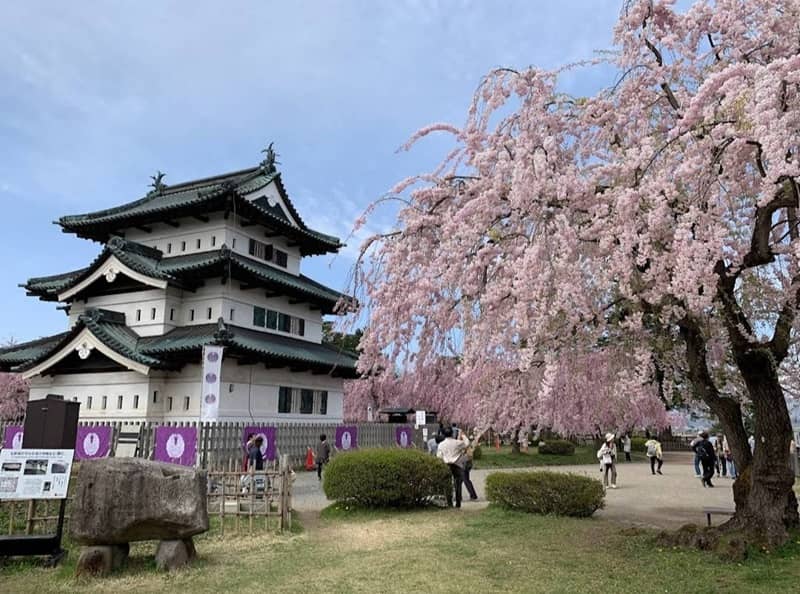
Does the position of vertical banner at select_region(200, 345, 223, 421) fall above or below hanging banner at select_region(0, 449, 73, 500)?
above

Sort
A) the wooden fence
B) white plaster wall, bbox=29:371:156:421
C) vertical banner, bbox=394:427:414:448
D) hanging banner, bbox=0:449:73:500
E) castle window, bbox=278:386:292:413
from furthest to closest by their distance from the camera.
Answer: vertical banner, bbox=394:427:414:448, castle window, bbox=278:386:292:413, white plaster wall, bbox=29:371:156:421, the wooden fence, hanging banner, bbox=0:449:73:500

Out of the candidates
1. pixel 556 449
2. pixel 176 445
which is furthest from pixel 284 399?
pixel 556 449

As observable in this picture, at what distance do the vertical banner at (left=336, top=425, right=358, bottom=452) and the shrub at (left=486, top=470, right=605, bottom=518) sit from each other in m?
12.8

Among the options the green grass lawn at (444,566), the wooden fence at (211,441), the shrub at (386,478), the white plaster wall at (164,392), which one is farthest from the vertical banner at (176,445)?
the green grass lawn at (444,566)

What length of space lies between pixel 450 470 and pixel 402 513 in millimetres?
1499

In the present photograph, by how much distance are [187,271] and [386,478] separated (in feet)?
43.9

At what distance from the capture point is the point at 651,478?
74.1 feet

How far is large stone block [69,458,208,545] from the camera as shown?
24.7ft

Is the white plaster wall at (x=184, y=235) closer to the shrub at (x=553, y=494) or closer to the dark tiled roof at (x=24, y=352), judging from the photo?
the dark tiled roof at (x=24, y=352)

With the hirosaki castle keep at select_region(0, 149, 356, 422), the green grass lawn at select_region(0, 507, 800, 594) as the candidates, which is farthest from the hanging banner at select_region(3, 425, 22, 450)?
the green grass lawn at select_region(0, 507, 800, 594)

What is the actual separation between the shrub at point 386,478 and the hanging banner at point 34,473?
5.51 meters

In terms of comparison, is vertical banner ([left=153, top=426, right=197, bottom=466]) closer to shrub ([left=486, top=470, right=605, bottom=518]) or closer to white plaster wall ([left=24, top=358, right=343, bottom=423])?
white plaster wall ([left=24, top=358, right=343, bottom=423])

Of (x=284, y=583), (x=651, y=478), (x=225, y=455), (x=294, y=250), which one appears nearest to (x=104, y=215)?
(x=294, y=250)

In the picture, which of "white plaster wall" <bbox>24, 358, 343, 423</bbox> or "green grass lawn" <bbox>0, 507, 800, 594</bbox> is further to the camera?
"white plaster wall" <bbox>24, 358, 343, 423</bbox>
